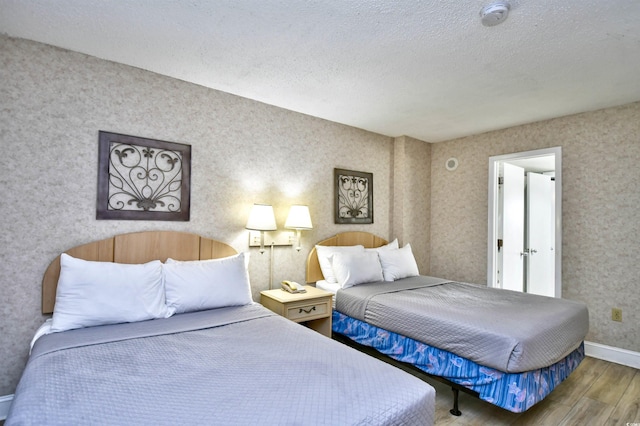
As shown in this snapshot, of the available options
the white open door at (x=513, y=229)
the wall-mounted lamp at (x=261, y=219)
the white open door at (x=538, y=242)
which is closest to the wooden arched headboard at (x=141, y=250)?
the wall-mounted lamp at (x=261, y=219)

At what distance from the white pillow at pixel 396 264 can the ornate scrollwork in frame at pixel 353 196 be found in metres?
0.57

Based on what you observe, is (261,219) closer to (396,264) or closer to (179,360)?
(179,360)

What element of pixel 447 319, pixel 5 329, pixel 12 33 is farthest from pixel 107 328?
pixel 447 319

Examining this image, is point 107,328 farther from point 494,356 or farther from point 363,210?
point 363,210

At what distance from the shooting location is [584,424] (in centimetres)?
210

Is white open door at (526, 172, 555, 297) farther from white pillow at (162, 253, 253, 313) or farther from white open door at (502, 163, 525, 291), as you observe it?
white pillow at (162, 253, 253, 313)

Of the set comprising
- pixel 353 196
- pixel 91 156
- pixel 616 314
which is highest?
pixel 91 156

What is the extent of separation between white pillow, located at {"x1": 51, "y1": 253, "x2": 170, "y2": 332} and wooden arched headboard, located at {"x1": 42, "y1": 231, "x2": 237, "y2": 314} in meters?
0.25

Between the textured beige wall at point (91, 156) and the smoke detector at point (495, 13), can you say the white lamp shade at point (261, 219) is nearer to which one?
the textured beige wall at point (91, 156)

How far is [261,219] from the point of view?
286 cm

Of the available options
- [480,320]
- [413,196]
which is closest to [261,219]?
[480,320]

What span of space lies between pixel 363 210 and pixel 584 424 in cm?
265

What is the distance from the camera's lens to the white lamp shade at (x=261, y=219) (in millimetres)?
2850

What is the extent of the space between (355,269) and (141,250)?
6.22 feet
